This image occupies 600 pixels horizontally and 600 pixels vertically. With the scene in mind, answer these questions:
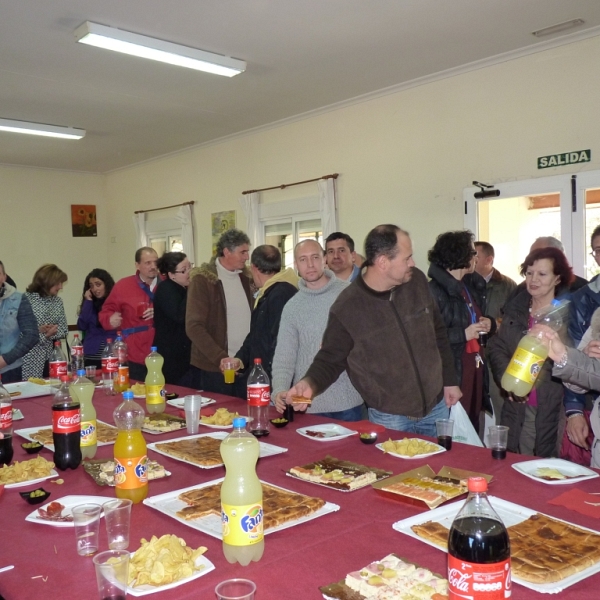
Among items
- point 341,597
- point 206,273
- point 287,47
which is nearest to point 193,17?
point 287,47

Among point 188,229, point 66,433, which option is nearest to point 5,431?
point 66,433

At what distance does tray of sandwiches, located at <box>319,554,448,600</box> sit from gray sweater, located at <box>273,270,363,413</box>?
1736mm

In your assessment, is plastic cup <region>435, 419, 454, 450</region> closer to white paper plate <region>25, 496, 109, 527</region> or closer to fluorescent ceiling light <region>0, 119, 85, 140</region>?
white paper plate <region>25, 496, 109, 527</region>

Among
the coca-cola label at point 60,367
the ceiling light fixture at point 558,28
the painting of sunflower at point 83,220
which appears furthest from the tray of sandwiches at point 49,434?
the painting of sunflower at point 83,220

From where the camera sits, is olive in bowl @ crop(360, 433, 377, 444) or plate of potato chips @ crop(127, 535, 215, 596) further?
olive in bowl @ crop(360, 433, 377, 444)

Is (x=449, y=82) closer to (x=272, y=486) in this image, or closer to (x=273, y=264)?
(x=273, y=264)

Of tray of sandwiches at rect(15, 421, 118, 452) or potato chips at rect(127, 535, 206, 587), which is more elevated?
potato chips at rect(127, 535, 206, 587)

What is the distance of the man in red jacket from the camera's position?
15.9 feet

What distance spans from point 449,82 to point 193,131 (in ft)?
11.6

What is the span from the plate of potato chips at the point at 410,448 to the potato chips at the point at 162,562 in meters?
0.93

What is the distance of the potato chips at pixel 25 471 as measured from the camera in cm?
188

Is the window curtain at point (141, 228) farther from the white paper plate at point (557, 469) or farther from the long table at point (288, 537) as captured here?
the white paper plate at point (557, 469)

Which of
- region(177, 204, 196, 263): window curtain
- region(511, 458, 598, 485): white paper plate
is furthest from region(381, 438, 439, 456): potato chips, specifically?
region(177, 204, 196, 263): window curtain

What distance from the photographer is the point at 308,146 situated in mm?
6945
